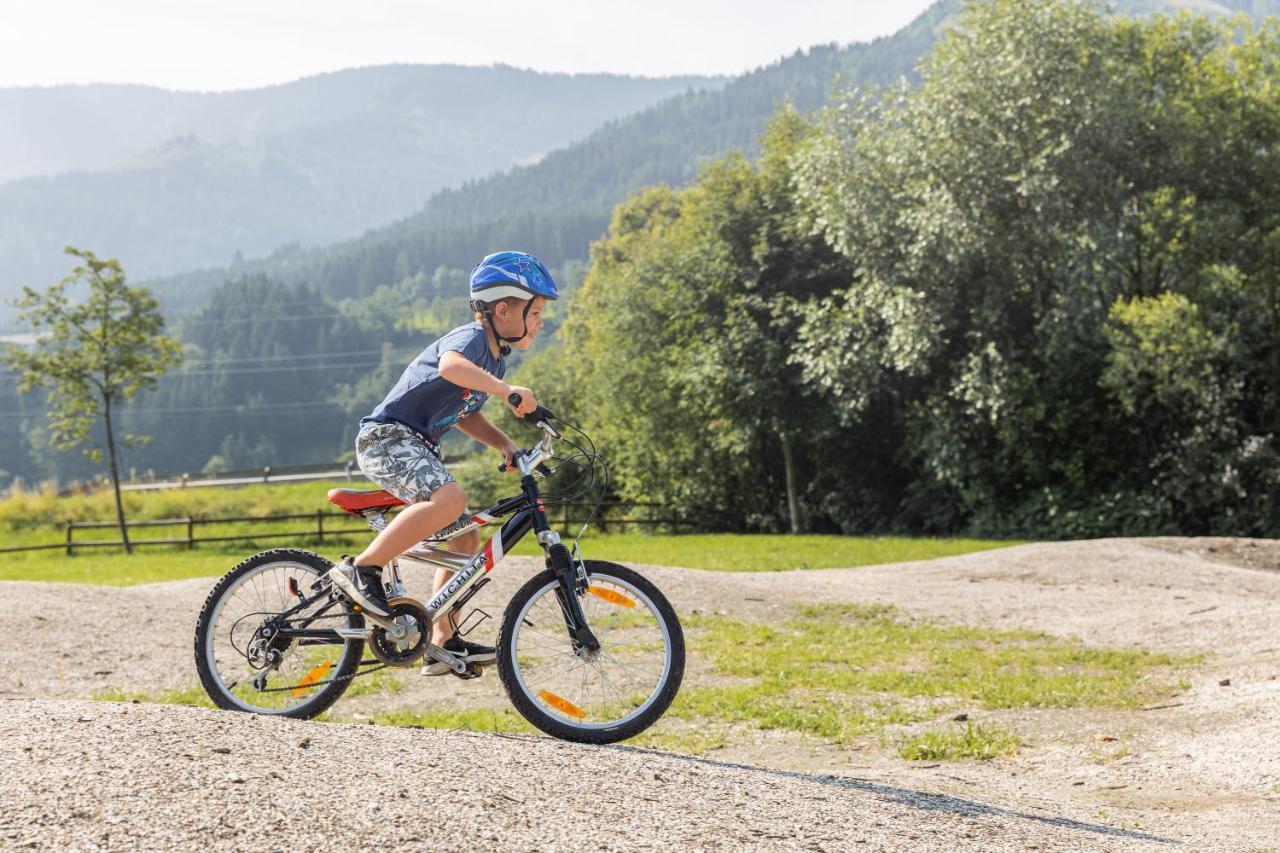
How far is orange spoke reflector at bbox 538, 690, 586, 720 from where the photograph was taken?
5.99m

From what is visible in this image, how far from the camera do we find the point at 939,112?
26.7 metres

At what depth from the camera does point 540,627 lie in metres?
6.01

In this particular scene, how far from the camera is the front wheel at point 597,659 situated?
591cm

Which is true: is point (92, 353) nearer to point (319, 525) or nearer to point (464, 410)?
point (319, 525)

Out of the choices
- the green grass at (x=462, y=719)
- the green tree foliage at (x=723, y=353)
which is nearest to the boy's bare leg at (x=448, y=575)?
the green grass at (x=462, y=719)

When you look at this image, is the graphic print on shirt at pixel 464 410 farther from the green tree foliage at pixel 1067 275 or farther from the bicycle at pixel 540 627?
the green tree foliage at pixel 1067 275

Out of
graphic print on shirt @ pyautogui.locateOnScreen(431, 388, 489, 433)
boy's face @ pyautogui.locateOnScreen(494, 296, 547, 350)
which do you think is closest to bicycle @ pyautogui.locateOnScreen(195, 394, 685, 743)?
graphic print on shirt @ pyautogui.locateOnScreen(431, 388, 489, 433)

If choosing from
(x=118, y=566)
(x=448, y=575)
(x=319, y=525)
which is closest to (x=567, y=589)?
(x=448, y=575)

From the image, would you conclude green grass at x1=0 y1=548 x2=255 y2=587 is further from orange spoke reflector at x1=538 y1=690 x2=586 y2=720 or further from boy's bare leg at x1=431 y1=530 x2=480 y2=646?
orange spoke reflector at x1=538 y1=690 x2=586 y2=720

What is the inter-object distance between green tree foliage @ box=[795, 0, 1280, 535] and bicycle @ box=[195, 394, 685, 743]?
2076 cm

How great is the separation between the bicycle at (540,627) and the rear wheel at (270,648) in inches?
0.8

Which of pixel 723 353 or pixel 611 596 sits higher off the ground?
pixel 723 353

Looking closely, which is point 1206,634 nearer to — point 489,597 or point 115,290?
point 489,597

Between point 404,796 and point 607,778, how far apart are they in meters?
0.94
